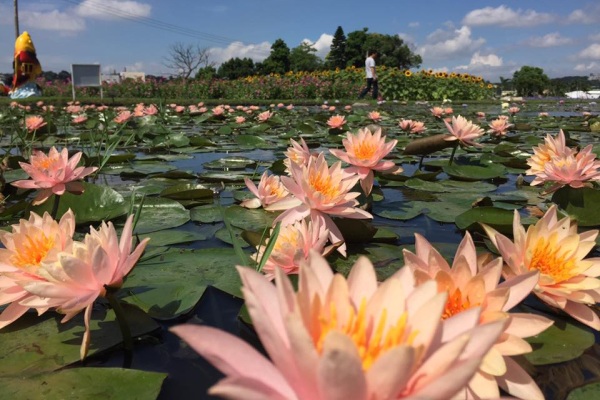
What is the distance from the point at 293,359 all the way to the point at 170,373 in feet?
1.75

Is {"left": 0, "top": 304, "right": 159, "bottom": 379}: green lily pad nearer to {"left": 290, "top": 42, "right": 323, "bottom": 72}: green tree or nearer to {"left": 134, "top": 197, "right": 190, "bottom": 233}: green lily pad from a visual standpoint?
{"left": 134, "top": 197, "right": 190, "bottom": 233}: green lily pad

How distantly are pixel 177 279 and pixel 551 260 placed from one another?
101cm

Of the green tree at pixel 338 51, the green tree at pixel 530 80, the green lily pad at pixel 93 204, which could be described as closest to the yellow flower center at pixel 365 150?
the green lily pad at pixel 93 204

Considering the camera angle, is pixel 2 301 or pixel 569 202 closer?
pixel 2 301

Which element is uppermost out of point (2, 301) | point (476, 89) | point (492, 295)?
point (476, 89)

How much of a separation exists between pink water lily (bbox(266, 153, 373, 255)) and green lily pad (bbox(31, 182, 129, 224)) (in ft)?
2.92

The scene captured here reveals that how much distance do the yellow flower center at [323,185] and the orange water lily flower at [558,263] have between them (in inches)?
21.3

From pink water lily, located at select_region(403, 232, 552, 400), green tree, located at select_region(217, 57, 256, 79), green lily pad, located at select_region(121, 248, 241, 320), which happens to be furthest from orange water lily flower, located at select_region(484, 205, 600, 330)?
green tree, located at select_region(217, 57, 256, 79)

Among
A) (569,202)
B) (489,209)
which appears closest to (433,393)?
(489,209)

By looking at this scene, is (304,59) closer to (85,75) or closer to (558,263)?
(85,75)

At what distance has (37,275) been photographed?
916 mm

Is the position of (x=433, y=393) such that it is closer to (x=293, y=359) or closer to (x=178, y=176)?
(x=293, y=359)

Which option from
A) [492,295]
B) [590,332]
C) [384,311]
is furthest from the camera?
[590,332]

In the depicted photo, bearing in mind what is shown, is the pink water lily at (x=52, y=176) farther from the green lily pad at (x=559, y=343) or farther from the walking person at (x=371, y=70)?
the walking person at (x=371, y=70)
